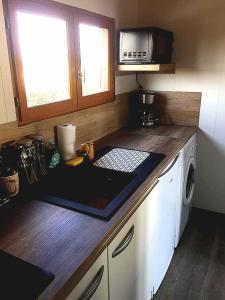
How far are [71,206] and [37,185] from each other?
0.31m

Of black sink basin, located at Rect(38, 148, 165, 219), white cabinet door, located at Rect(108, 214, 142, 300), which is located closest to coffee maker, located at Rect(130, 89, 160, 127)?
black sink basin, located at Rect(38, 148, 165, 219)

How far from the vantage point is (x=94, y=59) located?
6.82 ft

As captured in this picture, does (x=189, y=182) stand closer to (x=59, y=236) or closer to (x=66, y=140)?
(x=66, y=140)

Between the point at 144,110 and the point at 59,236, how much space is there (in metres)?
1.85

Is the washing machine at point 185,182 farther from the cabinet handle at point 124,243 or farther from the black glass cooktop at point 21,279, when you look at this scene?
the black glass cooktop at point 21,279

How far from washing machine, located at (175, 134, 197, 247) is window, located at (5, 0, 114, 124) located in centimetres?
85

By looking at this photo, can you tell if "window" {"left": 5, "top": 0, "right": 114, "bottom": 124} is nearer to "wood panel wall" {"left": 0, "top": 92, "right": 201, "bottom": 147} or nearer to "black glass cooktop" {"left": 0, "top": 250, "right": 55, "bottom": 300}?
"wood panel wall" {"left": 0, "top": 92, "right": 201, "bottom": 147}

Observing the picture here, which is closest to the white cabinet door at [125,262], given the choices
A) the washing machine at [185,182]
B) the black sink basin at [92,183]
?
the black sink basin at [92,183]

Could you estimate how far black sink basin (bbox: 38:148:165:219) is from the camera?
1.36 m

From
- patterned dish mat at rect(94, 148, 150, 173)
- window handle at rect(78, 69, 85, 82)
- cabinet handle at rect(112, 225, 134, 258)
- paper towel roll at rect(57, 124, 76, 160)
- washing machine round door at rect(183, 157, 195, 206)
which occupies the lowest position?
washing machine round door at rect(183, 157, 195, 206)

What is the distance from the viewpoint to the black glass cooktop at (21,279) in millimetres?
722

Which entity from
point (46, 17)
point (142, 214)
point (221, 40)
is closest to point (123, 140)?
point (142, 214)

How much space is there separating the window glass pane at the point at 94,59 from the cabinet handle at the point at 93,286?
1.31m

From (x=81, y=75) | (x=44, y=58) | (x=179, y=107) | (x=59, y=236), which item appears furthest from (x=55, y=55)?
(x=179, y=107)
